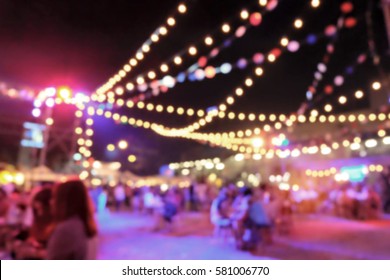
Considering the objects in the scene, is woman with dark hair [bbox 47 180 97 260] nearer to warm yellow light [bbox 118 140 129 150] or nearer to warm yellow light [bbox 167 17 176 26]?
warm yellow light [bbox 167 17 176 26]

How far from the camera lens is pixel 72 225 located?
1563mm

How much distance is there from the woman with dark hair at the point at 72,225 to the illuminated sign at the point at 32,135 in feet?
50.4

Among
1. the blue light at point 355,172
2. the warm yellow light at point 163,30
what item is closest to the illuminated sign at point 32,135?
the warm yellow light at point 163,30

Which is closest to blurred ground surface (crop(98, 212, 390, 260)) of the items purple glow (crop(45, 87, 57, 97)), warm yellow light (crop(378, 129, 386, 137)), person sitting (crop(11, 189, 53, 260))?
person sitting (crop(11, 189, 53, 260))

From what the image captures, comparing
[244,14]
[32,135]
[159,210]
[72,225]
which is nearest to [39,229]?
[72,225]

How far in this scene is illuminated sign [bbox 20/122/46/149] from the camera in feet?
52.1

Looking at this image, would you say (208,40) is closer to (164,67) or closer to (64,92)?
(164,67)

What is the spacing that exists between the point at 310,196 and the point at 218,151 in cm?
815

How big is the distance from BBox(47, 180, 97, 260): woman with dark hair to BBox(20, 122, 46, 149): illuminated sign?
1535 centimetres

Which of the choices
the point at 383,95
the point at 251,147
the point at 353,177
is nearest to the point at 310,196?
the point at 251,147

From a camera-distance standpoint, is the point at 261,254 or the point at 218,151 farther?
the point at 218,151

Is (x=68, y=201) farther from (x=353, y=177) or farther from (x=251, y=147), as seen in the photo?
(x=353, y=177)

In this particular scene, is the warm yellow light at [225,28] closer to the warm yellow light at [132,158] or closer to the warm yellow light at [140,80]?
the warm yellow light at [140,80]
